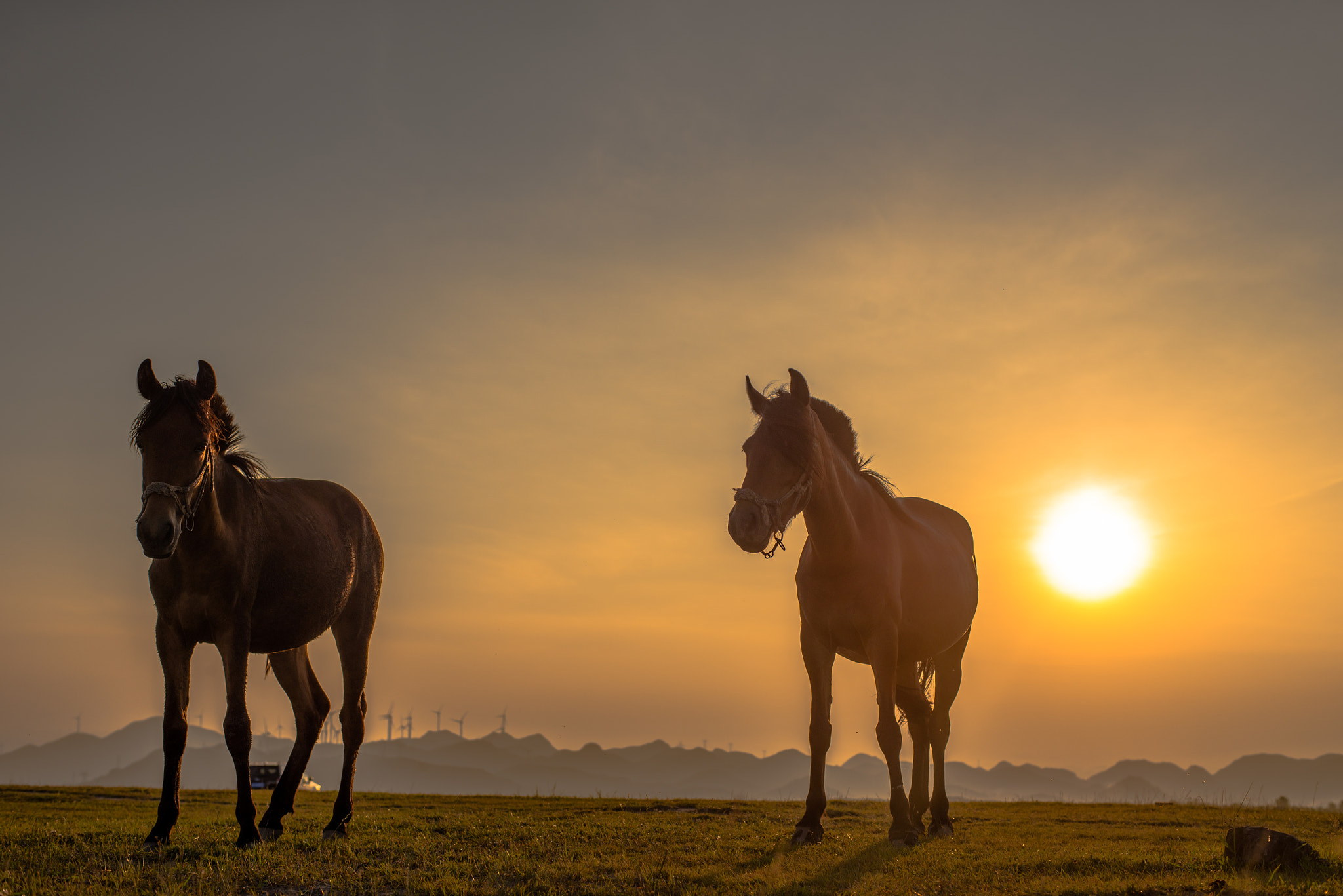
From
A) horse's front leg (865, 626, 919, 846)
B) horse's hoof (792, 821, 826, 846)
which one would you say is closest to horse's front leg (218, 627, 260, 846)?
horse's hoof (792, 821, 826, 846)

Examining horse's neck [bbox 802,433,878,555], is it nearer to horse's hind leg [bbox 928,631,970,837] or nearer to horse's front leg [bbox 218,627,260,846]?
horse's hind leg [bbox 928,631,970,837]

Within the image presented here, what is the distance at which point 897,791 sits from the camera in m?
9.25

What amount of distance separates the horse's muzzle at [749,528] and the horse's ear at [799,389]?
1.46 metres

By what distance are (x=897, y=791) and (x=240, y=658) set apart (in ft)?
21.8

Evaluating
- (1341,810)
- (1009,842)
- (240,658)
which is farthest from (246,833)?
(1341,810)

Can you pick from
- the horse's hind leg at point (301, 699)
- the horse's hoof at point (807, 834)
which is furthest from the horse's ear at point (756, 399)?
the horse's hind leg at point (301, 699)

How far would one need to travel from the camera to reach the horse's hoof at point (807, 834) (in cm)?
920

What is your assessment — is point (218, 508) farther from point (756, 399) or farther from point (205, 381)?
point (756, 399)

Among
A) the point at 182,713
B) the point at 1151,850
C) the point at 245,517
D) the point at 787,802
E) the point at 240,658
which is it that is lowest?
the point at 787,802

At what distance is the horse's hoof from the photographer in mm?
9195

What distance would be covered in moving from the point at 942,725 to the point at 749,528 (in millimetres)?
5820

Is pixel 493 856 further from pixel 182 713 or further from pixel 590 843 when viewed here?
pixel 182 713

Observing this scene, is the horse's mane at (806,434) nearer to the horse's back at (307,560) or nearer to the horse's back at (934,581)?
the horse's back at (934,581)

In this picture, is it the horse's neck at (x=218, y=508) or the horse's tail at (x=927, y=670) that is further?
the horse's tail at (x=927, y=670)
